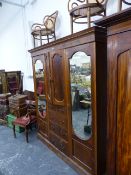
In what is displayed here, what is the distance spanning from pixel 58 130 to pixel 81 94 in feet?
2.77

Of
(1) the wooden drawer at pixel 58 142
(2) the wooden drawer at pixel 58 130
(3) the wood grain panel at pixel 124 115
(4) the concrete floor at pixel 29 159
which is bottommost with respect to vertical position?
(4) the concrete floor at pixel 29 159

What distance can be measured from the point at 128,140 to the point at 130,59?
59cm

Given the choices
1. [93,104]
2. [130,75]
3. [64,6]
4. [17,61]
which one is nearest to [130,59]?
[130,75]

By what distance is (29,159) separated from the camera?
2648mm

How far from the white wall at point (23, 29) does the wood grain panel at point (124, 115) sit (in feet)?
5.60

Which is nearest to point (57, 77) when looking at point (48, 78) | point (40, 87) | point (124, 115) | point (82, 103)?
point (48, 78)

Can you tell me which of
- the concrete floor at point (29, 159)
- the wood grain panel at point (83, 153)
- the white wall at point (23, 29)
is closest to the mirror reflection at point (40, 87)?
the concrete floor at point (29, 159)

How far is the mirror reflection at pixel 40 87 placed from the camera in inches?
110

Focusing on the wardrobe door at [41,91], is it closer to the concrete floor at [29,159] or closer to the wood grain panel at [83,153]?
the concrete floor at [29,159]

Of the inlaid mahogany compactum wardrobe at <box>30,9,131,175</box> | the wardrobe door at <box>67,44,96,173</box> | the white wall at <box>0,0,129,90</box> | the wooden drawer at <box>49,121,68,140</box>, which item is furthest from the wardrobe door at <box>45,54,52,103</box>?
the white wall at <box>0,0,129,90</box>

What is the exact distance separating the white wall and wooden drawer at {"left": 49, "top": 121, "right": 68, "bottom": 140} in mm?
1615

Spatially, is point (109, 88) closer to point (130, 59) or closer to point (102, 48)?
point (130, 59)

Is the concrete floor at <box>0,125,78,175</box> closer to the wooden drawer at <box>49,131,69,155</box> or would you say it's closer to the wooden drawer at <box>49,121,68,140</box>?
the wooden drawer at <box>49,131,69,155</box>

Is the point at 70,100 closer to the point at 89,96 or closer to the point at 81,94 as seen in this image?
the point at 81,94
